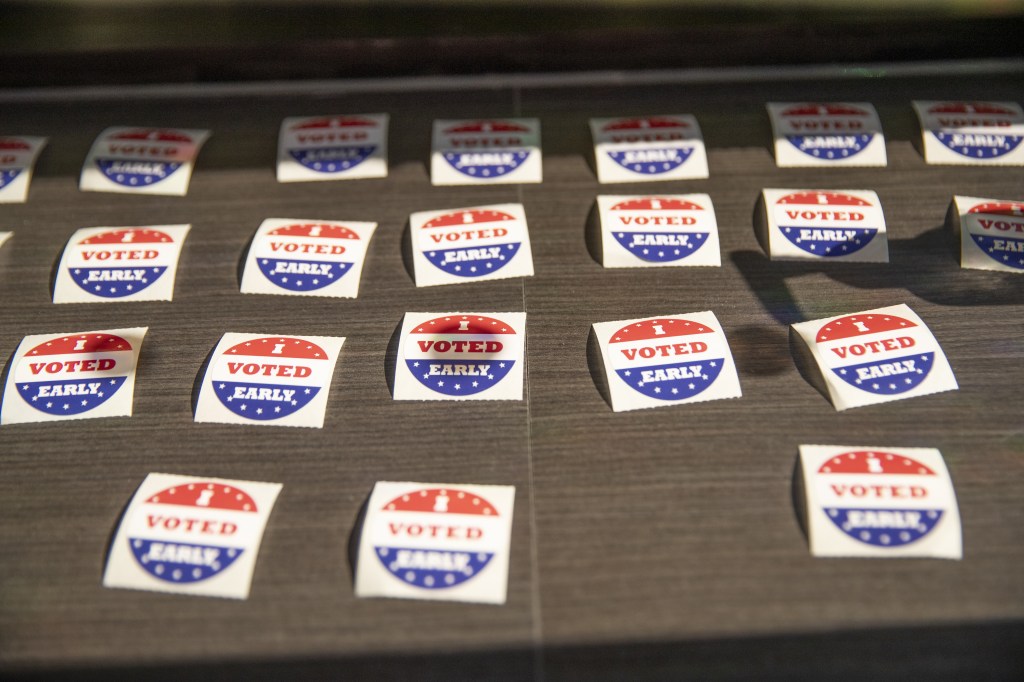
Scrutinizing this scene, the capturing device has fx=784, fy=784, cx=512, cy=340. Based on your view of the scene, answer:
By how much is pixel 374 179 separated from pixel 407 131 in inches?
4.5

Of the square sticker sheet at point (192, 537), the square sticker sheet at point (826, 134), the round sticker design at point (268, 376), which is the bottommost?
the square sticker sheet at point (192, 537)

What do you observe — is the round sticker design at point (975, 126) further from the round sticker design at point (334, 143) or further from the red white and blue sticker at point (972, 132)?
the round sticker design at point (334, 143)

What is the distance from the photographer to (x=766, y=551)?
794 millimetres

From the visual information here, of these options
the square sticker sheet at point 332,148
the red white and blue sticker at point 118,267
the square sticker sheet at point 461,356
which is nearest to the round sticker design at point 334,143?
the square sticker sheet at point 332,148

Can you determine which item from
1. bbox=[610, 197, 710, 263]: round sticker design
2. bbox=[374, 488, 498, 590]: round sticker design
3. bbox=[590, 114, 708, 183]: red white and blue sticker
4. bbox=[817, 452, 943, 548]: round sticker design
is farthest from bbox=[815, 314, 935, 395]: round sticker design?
bbox=[374, 488, 498, 590]: round sticker design

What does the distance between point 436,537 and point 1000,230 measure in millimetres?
842

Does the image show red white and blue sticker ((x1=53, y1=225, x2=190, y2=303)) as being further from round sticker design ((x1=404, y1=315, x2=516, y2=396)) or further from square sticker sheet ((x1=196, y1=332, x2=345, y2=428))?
round sticker design ((x1=404, y1=315, x2=516, y2=396))

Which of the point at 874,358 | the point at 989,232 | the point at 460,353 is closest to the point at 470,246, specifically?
the point at 460,353

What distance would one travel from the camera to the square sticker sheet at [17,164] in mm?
1159

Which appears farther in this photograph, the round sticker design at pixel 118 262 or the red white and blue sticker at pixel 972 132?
the red white and blue sticker at pixel 972 132

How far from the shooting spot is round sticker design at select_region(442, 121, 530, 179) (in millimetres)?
1169

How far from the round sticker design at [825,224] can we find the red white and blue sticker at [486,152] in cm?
36

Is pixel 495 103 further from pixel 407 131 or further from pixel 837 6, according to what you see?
pixel 837 6

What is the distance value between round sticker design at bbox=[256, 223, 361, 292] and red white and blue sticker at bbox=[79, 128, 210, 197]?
0.22m
